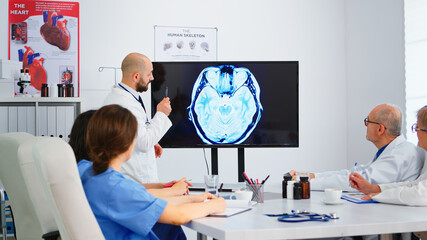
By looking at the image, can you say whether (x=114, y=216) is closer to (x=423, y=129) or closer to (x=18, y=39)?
(x=423, y=129)

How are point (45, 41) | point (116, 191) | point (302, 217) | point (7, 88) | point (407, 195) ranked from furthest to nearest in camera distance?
1. point (45, 41)
2. point (7, 88)
3. point (407, 195)
4. point (302, 217)
5. point (116, 191)

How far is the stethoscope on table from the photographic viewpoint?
172 cm

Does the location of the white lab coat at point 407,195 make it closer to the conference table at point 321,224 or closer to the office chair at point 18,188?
the conference table at point 321,224

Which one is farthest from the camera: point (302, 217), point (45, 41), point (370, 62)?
point (370, 62)

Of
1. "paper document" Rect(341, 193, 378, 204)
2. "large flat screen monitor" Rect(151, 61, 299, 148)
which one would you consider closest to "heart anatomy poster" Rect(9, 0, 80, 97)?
"large flat screen monitor" Rect(151, 61, 299, 148)

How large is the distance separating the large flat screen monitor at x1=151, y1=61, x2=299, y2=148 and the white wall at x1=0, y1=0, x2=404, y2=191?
1210mm

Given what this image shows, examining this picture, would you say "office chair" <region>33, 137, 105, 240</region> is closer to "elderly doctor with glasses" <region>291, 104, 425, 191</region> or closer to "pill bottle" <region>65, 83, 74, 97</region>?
"elderly doctor with glasses" <region>291, 104, 425, 191</region>

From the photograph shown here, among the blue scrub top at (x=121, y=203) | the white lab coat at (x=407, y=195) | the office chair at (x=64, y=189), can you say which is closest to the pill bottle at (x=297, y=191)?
the white lab coat at (x=407, y=195)

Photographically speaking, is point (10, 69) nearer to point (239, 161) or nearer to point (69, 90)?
point (69, 90)

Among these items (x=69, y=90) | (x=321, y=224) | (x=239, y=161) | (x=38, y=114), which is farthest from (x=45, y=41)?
(x=321, y=224)

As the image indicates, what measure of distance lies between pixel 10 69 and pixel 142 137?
1.74 metres

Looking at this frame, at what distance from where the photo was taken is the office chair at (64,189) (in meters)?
1.49

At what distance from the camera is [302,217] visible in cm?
177

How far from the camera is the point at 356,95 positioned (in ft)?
15.5
